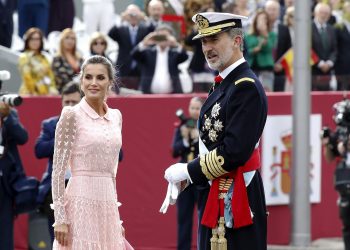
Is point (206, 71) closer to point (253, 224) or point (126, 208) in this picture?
point (126, 208)

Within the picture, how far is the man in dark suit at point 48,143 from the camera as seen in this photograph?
11.4 m

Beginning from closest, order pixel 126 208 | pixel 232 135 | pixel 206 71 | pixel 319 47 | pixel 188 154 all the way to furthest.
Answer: pixel 232 135, pixel 188 154, pixel 126 208, pixel 206 71, pixel 319 47

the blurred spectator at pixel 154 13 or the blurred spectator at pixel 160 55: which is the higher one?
the blurred spectator at pixel 154 13

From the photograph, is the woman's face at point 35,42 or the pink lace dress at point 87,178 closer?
the pink lace dress at point 87,178

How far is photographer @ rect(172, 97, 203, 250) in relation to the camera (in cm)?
1316

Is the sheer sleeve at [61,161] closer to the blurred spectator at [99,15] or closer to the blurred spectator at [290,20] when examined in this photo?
the blurred spectator at [99,15]

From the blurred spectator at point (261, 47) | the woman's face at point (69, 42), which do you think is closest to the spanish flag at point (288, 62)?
the blurred spectator at point (261, 47)

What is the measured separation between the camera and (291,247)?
14477 mm

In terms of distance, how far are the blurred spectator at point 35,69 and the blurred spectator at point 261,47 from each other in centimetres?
277

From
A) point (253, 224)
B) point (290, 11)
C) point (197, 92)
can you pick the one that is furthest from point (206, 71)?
point (253, 224)

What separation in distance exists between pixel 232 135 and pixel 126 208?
22.8 ft

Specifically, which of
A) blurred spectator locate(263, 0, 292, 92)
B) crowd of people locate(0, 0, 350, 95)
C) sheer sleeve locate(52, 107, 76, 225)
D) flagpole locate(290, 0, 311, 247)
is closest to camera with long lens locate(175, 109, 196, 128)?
crowd of people locate(0, 0, 350, 95)

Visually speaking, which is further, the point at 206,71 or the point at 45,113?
the point at 206,71

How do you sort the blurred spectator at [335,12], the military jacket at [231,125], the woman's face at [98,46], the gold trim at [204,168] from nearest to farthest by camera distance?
1. the military jacket at [231,125]
2. the gold trim at [204,168]
3. the woman's face at [98,46]
4. the blurred spectator at [335,12]
